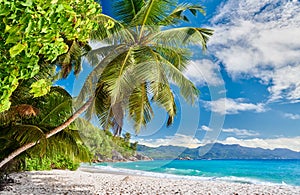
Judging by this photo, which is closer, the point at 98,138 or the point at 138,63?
the point at 138,63

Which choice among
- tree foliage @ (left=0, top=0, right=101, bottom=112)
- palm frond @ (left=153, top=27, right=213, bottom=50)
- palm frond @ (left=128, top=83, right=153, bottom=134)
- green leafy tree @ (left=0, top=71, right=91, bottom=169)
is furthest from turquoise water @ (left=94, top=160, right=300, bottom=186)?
tree foliage @ (left=0, top=0, right=101, bottom=112)

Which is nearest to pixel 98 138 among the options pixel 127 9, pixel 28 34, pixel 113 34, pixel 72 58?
pixel 72 58

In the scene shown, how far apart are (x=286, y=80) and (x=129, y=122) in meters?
43.6

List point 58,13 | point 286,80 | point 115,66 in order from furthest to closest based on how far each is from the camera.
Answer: point 286,80 → point 115,66 → point 58,13

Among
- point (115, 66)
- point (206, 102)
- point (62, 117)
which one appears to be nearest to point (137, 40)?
point (115, 66)

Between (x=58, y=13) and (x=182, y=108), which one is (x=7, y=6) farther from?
(x=182, y=108)

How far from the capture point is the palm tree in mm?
7285

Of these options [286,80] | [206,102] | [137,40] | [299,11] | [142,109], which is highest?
[299,11]

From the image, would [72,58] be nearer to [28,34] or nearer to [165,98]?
[165,98]

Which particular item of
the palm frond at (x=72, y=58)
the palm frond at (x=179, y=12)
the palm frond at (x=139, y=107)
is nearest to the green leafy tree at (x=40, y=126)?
the palm frond at (x=72, y=58)

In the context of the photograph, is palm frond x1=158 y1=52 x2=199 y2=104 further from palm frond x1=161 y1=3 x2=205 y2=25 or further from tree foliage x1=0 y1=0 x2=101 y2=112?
tree foliage x1=0 y1=0 x2=101 y2=112

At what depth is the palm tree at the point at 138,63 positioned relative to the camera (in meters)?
7.29

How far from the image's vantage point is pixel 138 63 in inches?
288

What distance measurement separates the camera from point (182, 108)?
9.05 m
